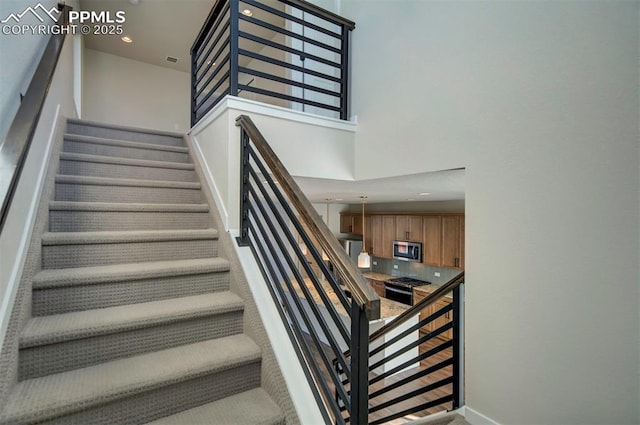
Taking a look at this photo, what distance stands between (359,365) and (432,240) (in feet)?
18.1

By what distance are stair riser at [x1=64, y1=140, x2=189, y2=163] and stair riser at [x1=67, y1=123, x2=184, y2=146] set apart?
28 cm

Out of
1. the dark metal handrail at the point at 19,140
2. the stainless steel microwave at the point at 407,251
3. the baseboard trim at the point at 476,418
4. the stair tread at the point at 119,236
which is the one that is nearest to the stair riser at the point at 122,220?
the stair tread at the point at 119,236

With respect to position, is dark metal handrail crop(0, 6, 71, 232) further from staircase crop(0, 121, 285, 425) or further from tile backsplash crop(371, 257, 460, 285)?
tile backsplash crop(371, 257, 460, 285)

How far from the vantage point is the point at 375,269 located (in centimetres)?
782

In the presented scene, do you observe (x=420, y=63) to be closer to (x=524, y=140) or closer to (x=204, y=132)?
(x=524, y=140)

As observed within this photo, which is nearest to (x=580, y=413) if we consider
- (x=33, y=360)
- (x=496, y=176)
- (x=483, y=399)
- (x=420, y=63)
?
(x=483, y=399)

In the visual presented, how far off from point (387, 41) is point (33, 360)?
2.71 metres

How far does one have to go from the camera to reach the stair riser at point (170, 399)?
115 centimetres

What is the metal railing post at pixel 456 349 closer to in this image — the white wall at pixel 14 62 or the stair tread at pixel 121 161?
the stair tread at pixel 121 161

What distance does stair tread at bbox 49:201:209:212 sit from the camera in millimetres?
1843

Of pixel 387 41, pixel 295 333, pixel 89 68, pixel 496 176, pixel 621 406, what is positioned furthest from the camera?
pixel 89 68

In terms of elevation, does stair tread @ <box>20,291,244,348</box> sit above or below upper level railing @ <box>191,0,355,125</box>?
below

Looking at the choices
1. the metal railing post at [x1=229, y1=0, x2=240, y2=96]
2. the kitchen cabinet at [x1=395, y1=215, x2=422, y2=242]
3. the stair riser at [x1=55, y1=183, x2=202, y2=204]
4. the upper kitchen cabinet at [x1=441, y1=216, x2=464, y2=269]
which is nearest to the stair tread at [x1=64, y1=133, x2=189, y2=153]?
the stair riser at [x1=55, y1=183, x2=202, y2=204]

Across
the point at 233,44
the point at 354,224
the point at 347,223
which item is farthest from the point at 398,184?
the point at 347,223
